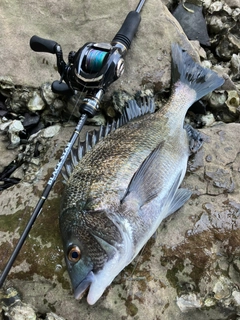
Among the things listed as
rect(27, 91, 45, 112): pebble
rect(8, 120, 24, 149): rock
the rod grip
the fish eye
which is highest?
the rod grip

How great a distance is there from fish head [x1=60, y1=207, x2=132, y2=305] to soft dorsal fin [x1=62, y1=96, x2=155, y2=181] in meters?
0.42

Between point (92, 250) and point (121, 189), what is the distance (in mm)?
481

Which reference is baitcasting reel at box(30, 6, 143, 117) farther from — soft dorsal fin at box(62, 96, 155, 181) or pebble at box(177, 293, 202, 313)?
pebble at box(177, 293, 202, 313)

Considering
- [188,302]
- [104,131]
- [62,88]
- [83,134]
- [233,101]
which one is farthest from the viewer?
[233,101]

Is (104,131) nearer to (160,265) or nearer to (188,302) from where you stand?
(160,265)

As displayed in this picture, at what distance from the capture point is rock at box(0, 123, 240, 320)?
2.33 m

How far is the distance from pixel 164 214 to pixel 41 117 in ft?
5.61

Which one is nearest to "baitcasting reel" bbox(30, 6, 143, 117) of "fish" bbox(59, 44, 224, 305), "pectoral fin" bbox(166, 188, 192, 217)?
"fish" bbox(59, 44, 224, 305)

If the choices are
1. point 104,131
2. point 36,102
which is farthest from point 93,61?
point 36,102

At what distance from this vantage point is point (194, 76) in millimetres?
3121

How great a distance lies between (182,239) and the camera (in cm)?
250

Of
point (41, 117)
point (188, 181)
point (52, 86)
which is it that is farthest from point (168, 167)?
point (41, 117)

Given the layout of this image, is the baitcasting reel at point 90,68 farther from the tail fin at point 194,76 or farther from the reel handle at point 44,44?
the tail fin at point 194,76

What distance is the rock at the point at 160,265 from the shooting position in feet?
7.63
